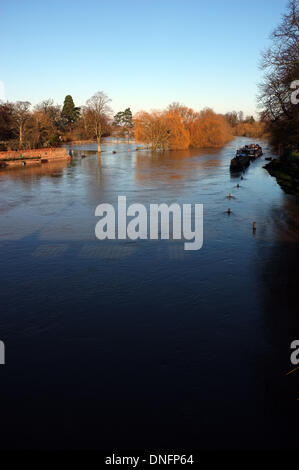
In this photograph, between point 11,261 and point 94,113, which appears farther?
point 94,113

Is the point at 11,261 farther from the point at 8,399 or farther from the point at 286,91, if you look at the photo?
the point at 286,91

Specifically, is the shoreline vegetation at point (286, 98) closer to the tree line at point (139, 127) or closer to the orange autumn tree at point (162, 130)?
the tree line at point (139, 127)

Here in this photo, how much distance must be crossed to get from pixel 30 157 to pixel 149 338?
6189 cm

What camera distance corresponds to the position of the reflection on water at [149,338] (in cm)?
754

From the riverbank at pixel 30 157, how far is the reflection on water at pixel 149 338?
139ft

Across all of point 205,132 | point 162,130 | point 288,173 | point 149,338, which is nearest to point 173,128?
point 162,130

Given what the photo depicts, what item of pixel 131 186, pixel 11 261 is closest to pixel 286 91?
pixel 131 186

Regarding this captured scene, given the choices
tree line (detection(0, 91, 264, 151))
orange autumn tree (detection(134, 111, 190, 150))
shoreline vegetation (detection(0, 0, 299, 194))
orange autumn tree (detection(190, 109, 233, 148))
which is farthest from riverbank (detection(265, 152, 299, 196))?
orange autumn tree (detection(190, 109, 233, 148))

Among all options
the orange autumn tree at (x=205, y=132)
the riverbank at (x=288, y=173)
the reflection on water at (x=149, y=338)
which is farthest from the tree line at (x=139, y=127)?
the reflection on water at (x=149, y=338)

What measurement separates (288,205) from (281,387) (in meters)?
23.4

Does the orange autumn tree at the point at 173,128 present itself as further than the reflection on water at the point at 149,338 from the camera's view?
Yes

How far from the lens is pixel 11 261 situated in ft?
56.6

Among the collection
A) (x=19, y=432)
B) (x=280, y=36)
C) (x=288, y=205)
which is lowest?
(x=19, y=432)

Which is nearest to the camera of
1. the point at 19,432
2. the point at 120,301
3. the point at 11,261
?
the point at 19,432
